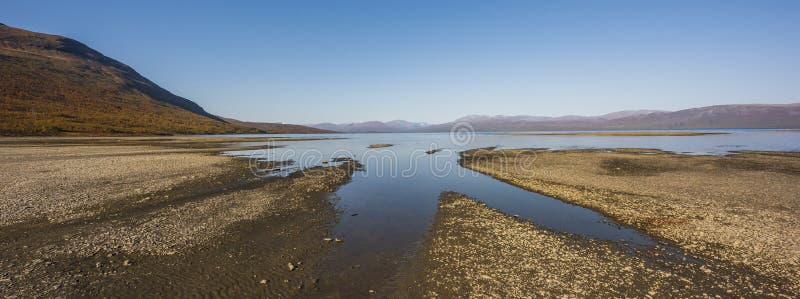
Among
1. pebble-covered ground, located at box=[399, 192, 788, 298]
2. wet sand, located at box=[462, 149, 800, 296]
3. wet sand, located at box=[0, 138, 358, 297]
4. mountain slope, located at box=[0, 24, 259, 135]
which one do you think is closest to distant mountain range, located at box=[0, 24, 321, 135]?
mountain slope, located at box=[0, 24, 259, 135]

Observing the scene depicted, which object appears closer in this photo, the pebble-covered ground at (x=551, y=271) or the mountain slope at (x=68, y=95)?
the pebble-covered ground at (x=551, y=271)

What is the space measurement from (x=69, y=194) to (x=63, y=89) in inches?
6587

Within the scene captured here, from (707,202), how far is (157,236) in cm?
2805

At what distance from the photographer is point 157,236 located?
12.0m

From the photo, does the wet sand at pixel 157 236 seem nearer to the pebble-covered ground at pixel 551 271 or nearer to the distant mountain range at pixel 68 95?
the pebble-covered ground at pixel 551 271

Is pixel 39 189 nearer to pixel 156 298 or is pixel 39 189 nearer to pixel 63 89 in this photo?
pixel 156 298

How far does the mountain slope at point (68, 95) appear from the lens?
85250 millimetres

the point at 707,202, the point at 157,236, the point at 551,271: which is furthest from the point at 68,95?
the point at 707,202

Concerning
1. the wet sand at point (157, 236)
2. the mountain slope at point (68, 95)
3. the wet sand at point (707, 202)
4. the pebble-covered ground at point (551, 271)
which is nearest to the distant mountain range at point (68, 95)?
the mountain slope at point (68, 95)

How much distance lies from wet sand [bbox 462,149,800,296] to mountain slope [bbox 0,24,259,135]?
372 feet

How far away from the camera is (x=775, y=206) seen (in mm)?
16391

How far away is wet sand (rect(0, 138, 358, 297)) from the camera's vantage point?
28.6 ft

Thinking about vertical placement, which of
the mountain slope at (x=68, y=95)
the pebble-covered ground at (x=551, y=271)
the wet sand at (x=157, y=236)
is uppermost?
the mountain slope at (x=68, y=95)

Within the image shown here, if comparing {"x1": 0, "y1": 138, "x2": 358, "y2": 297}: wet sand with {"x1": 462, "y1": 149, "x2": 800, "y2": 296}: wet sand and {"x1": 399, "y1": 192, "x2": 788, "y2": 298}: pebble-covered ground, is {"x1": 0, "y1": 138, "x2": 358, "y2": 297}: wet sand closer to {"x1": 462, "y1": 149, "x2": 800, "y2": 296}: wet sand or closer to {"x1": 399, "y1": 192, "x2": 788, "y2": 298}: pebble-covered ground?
{"x1": 399, "y1": 192, "x2": 788, "y2": 298}: pebble-covered ground
